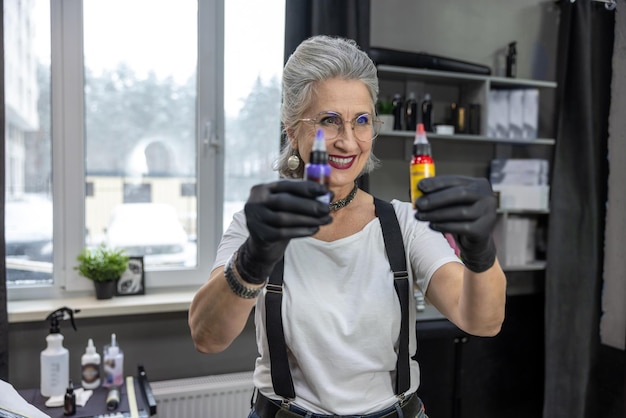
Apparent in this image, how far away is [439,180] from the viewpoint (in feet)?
2.62

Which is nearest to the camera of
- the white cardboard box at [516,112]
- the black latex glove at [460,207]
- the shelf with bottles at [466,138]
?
the black latex glove at [460,207]

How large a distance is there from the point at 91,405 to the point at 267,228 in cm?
118

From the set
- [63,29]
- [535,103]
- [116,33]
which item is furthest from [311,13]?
[535,103]

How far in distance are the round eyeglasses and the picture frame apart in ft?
4.61

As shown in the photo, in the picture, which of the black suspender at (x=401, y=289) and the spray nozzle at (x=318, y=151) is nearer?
the spray nozzle at (x=318, y=151)

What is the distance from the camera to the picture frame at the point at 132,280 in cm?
218

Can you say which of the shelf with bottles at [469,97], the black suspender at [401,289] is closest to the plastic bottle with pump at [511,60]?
the shelf with bottles at [469,97]

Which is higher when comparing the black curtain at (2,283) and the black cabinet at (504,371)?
the black curtain at (2,283)

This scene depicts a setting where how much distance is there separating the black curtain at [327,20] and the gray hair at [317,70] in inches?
41.7

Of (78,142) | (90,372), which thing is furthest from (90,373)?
(78,142)

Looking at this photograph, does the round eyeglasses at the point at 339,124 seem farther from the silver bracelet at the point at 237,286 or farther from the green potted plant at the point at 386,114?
the green potted plant at the point at 386,114

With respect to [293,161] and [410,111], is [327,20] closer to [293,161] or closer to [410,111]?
[410,111]

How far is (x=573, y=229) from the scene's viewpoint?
2.64 meters

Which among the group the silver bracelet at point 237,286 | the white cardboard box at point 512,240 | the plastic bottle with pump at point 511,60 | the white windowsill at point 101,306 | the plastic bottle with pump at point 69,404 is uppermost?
the plastic bottle with pump at point 511,60
